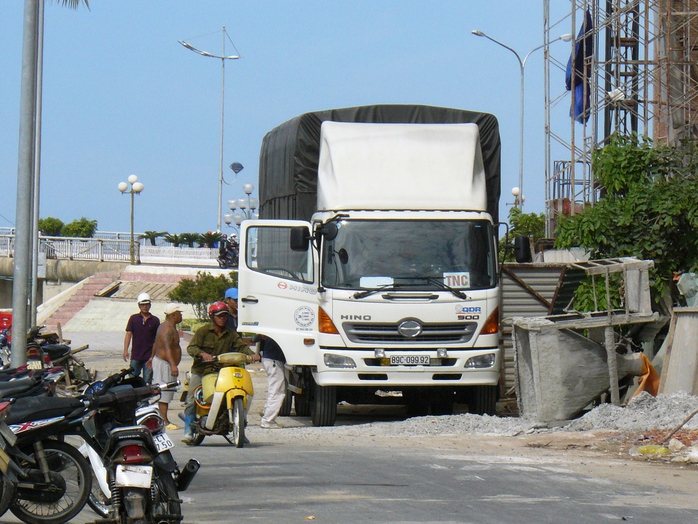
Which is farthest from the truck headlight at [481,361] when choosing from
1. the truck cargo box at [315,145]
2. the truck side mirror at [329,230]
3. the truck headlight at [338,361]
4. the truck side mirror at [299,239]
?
the truck side mirror at [299,239]

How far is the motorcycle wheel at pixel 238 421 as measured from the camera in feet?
36.8

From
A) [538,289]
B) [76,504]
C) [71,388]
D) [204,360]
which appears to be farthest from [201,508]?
[71,388]

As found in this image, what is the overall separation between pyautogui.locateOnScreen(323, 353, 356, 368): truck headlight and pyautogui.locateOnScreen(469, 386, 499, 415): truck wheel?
175 centimetres

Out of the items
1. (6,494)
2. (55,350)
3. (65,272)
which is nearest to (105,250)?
(65,272)

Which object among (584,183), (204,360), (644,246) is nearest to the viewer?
(204,360)

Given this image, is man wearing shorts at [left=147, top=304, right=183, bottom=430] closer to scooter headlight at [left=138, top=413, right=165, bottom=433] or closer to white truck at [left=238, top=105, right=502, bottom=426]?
white truck at [left=238, top=105, right=502, bottom=426]

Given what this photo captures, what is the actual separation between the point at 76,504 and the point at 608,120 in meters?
26.0

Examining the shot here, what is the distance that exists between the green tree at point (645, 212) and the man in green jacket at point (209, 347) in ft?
20.7

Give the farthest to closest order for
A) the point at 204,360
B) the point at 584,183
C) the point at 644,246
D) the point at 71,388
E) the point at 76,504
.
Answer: the point at 584,183 → the point at 71,388 → the point at 644,246 → the point at 204,360 → the point at 76,504

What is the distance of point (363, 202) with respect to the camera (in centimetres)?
1316

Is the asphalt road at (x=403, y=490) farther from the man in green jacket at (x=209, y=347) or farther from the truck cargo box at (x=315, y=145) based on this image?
the truck cargo box at (x=315, y=145)

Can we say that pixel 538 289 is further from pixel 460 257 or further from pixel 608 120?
pixel 608 120

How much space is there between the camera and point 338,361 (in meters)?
13.1

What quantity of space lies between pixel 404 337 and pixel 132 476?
282 inches
